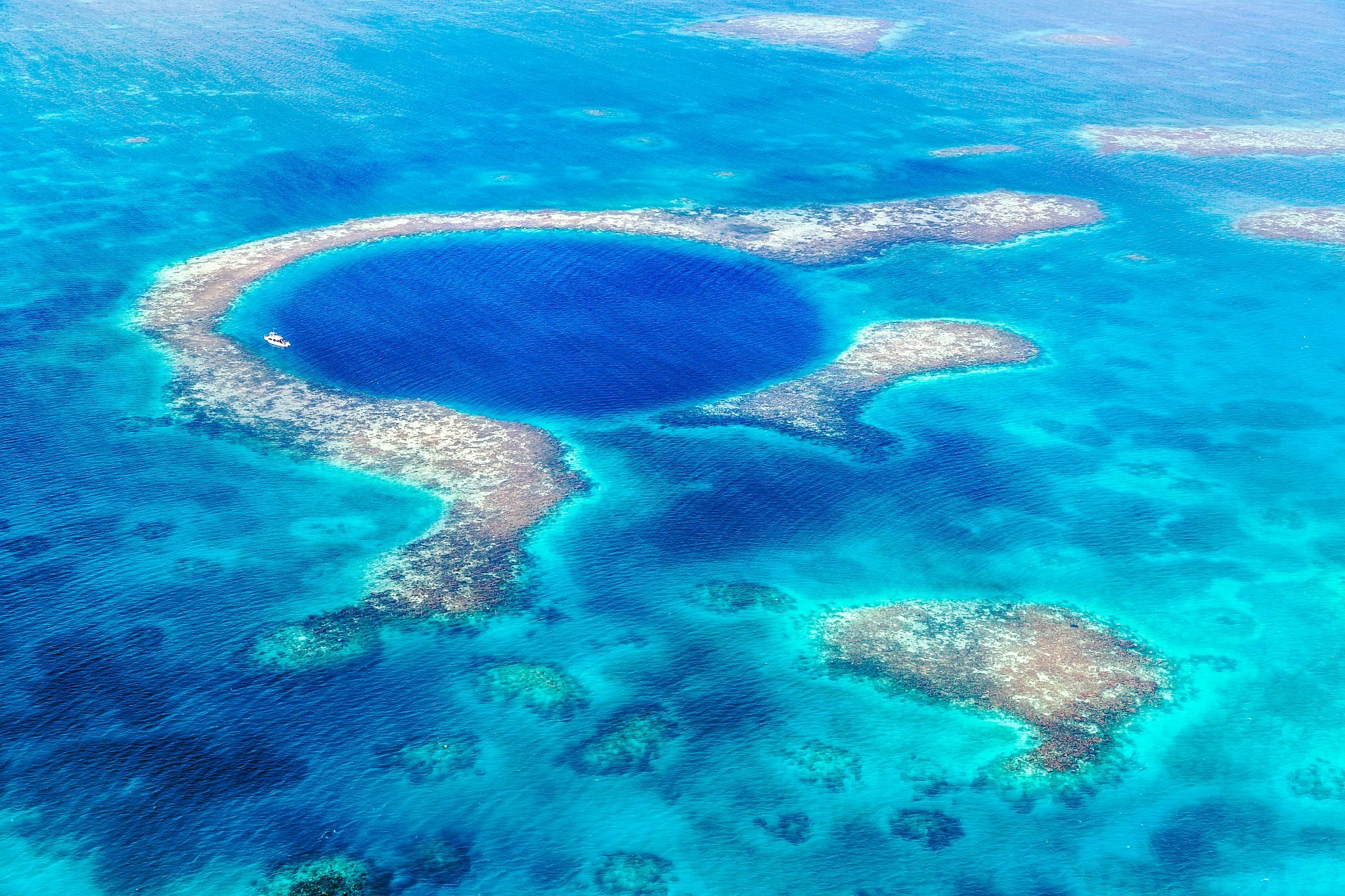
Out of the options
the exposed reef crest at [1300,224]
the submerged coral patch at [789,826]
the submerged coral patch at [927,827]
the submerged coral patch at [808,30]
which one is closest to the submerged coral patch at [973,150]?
the exposed reef crest at [1300,224]

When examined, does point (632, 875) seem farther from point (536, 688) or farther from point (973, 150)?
point (973, 150)

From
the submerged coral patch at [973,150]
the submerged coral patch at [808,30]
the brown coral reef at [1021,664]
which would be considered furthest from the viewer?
the submerged coral patch at [808,30]

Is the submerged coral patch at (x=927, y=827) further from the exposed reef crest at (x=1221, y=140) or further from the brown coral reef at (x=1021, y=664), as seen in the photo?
the exposed reef crest at (x=1221, y=140)

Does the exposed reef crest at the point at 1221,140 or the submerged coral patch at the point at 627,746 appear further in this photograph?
the exposed reef crest at the point at 1221,140

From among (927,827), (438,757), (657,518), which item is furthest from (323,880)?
(657,518)

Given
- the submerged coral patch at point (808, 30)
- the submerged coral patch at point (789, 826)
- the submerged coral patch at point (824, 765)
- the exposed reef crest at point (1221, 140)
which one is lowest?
the submerged coral patch at point (789, 826)

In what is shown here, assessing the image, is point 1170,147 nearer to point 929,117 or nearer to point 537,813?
point 929,117

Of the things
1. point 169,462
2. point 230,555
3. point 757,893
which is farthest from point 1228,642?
point 169,462
